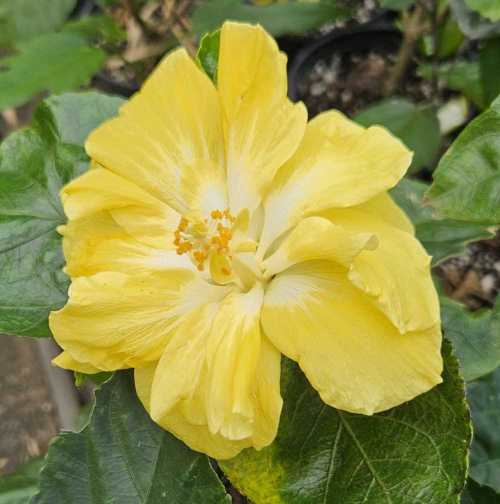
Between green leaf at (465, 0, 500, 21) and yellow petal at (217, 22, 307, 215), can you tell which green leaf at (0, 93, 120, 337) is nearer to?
yellow petal at (217, 22, 307, 215)

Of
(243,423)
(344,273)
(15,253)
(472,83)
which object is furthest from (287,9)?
(243,423)

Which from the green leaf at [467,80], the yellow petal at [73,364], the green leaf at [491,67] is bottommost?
the green leaf at [467,80]

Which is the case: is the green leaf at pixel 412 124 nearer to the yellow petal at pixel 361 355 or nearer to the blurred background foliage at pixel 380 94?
the blurred background foliage at pixel 380 94

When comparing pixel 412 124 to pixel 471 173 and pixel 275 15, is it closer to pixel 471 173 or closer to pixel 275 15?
pixel 275 15

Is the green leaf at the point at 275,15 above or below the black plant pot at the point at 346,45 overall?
above

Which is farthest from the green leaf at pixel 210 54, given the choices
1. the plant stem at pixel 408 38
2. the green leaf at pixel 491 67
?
the plant stem at pixel 408 38
